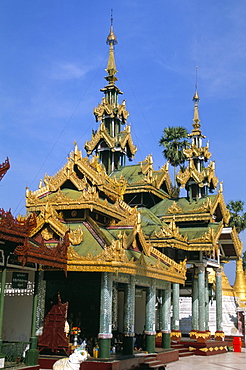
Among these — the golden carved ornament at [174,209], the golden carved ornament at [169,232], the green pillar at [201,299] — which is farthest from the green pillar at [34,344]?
the golden carved ornament at [174,209]

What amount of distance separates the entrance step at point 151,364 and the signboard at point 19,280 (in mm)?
5740

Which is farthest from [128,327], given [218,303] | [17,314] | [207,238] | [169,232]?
[218,303]

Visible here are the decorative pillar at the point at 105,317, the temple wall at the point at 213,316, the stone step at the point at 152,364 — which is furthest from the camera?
the temple wall at the point at 213,316

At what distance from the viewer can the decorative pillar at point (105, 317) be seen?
660 inches

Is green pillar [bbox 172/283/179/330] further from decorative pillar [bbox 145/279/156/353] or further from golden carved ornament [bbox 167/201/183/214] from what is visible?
decorative pillar [bbox 145/279/156/353]

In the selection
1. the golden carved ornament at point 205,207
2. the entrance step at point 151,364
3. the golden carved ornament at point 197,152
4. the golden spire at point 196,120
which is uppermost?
the golden spire at point 196,120

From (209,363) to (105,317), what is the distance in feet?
27.6

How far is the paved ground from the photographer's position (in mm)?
21039

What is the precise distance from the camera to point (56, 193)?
20.0m

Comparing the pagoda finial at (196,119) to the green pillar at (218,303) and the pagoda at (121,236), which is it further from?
the green pillar at (218,303)

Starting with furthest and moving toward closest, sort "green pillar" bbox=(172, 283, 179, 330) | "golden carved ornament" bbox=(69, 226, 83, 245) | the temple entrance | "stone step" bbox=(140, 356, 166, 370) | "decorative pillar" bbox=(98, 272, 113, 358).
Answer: "green pillar" bbox=(172, 283, 179, 330) → the temple entrance → "stone step" bbox=(140, 356, 166, 370) → "golden carved ornament" bbox=(69, 226, 83, 245) → "decorative pillar" bbox=(98, 272, 113, 358)

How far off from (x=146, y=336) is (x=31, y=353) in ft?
20.4

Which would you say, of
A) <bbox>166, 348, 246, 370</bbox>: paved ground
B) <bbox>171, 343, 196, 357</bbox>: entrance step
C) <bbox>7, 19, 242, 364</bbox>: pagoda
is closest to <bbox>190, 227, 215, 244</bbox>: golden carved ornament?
<bbox>7, 19, 242, 364</bbox>: pagoda

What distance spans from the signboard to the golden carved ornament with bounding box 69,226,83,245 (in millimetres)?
2325
